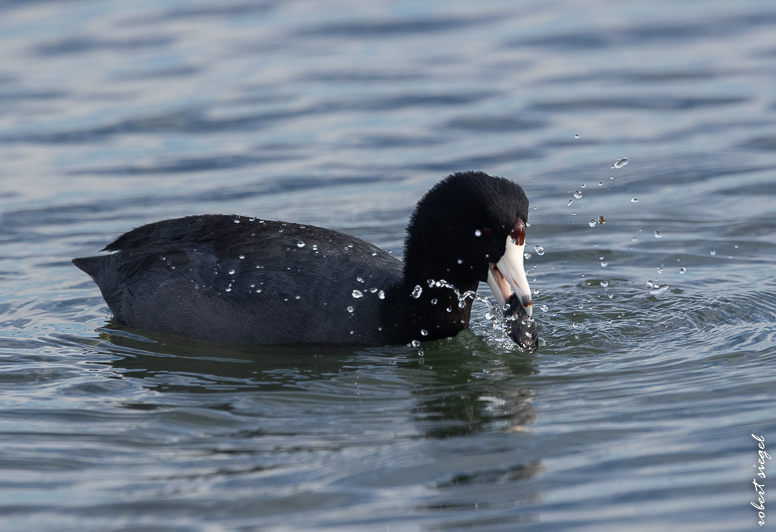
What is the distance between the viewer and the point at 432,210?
596 cm

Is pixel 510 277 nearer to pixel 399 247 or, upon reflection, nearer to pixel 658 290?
pixel 658 290

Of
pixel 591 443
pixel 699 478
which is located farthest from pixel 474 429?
pixel 699 478

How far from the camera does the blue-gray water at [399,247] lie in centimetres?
427

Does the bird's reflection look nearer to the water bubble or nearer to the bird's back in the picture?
the bird's back

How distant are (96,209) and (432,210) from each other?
4.00 metres

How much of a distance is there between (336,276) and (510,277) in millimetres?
1043

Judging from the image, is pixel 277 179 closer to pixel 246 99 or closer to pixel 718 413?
pixel 246 99

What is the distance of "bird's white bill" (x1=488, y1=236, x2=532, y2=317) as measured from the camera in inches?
217

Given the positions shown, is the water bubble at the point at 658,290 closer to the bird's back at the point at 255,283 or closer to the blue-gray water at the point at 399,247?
the blue-gray water at the point at 399,247

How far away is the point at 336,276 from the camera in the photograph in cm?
617

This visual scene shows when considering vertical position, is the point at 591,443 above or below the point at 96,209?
below

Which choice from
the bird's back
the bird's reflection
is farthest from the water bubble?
the bird's back
